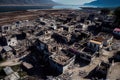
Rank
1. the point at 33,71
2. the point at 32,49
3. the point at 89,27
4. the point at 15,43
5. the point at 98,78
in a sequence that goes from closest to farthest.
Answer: the point at 98,78, the point at 33,71, the point at 32,49, the point at 15,43, the point at 89,27

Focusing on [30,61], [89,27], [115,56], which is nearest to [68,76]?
[30,61]

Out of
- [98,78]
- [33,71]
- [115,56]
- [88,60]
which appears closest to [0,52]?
[33,71]

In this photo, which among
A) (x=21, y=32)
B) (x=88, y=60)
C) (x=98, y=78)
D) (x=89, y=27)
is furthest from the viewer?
(x=89, y=27)

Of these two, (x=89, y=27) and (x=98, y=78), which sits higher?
(x=89, y=27)

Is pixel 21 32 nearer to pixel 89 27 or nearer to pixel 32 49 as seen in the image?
pixel 32 49

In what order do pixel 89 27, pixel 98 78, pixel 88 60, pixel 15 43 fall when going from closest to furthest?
1. pixel 98 78
2. pixel 88 60
3. pixel 15 43
4. pixel 89 27

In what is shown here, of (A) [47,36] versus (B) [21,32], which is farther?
(B) [21,32]

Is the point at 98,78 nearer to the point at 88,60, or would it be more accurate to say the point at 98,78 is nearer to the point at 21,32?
the point at 88,60

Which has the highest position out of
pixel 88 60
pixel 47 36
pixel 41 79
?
pixel 47 36

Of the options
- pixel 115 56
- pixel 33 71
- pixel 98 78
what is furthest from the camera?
pixel 115 56
